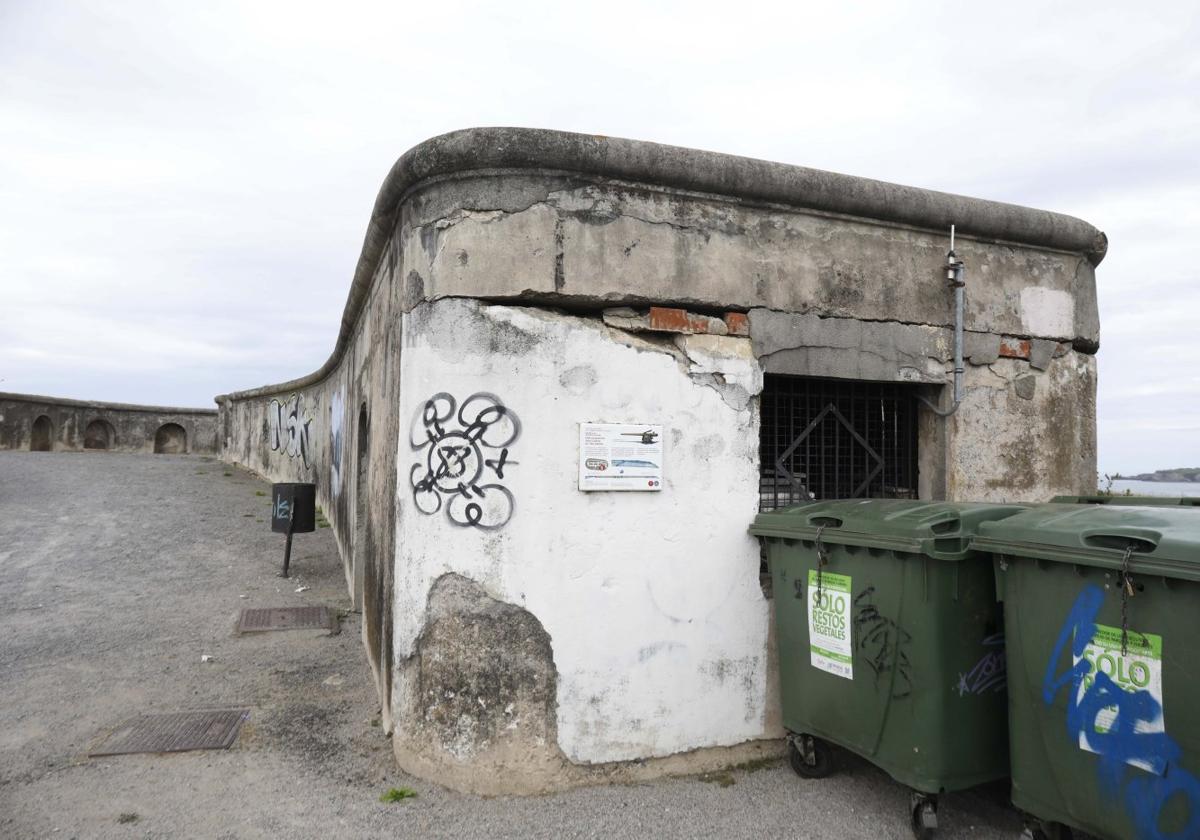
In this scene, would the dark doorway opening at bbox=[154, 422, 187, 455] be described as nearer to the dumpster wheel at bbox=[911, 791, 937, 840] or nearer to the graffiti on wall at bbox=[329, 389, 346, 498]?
the graffiti on wall at bbox=[329, 389, 346, 498]

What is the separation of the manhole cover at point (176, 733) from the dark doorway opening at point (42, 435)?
19.2 m

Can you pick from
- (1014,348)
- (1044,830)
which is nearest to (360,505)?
(1014,348)

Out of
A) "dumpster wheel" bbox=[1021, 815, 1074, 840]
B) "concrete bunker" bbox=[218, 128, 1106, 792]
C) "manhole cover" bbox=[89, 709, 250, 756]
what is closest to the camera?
"dumpster wheel" bbox=[1021, 815, 1074, 840]

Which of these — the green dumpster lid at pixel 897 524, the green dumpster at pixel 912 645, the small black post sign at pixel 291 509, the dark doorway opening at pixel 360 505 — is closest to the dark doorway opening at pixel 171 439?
the small black post sign at pixel 291 509

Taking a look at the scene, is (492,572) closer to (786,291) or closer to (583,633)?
(583,633)

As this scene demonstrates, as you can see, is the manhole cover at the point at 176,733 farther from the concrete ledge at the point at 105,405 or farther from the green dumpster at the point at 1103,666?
the concrete ledge at the point at 105,405

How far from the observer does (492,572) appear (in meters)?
4.03

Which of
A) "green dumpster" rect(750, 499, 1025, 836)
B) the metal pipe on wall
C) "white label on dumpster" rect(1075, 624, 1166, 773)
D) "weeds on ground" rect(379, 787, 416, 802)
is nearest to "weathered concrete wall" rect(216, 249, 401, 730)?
"weeds on ground" rect(379, 787, 416, 802)

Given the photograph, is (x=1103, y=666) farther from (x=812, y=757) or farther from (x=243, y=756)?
(x=243, y=756)

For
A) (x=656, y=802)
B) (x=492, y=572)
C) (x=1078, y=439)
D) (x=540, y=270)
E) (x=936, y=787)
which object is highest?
(x=540, y=270)

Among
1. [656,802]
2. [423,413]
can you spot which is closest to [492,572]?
[423,413]

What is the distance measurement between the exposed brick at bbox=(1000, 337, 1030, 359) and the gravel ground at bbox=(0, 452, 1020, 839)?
2.78m

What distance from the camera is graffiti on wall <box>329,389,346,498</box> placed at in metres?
9.85

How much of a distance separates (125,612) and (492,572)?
15.8ft
